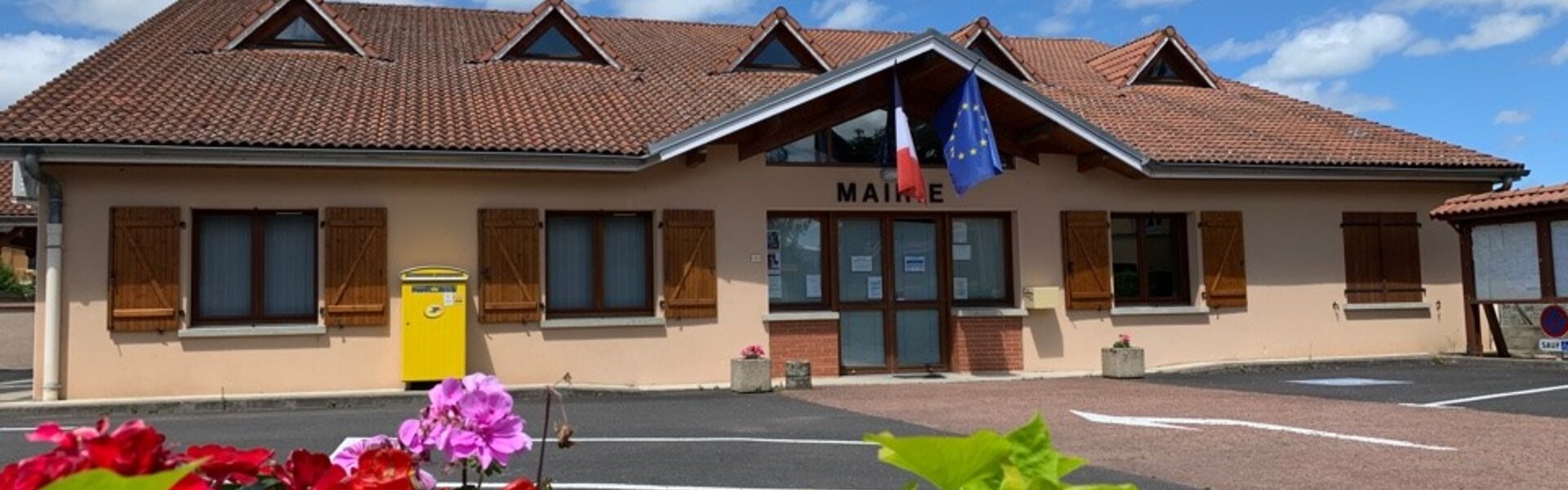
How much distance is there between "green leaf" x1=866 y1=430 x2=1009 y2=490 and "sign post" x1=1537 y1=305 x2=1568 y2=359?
15.8m

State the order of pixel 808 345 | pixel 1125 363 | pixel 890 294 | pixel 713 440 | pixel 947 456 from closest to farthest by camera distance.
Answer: pixel 947 456 → pixel 713 440 → pixel 1125 363 → pixel 808 345 → pixel 890 294

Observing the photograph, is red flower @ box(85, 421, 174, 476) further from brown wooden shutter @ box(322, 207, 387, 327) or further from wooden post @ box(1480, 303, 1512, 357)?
wooden post @ box(1480, 303, 1512, 357)

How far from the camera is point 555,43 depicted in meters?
16.8

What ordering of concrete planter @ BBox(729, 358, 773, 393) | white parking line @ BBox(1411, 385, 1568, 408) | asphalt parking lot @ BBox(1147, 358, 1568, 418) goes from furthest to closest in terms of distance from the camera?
1. concrete planter @ BBox(729, 358, 773, 393)
2. asphalt parking lot @ BBox(1147, 358, 1568, 418)
3. white parking line @ BBox(1411, 385, 1568, 408)

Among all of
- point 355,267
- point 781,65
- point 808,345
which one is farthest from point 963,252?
point 355,267

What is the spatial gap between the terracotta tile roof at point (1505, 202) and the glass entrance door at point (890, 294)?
6.46 metres

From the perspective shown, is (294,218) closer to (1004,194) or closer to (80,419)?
(80,419)

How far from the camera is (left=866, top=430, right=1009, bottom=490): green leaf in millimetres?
1044

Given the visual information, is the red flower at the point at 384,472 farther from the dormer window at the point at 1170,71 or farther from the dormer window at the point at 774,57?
the dormer window at the point at 1170,71

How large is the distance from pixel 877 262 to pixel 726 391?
2.70 metres

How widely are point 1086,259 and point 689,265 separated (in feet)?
16.0

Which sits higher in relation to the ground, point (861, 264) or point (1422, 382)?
point (861, 264)

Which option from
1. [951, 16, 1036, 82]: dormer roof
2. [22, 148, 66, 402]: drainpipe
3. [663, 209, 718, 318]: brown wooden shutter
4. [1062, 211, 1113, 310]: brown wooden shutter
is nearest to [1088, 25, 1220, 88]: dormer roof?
[951, 16, 1036, 82]: dormer roof

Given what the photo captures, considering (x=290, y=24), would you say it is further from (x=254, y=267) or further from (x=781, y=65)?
(x=781, y=65)
